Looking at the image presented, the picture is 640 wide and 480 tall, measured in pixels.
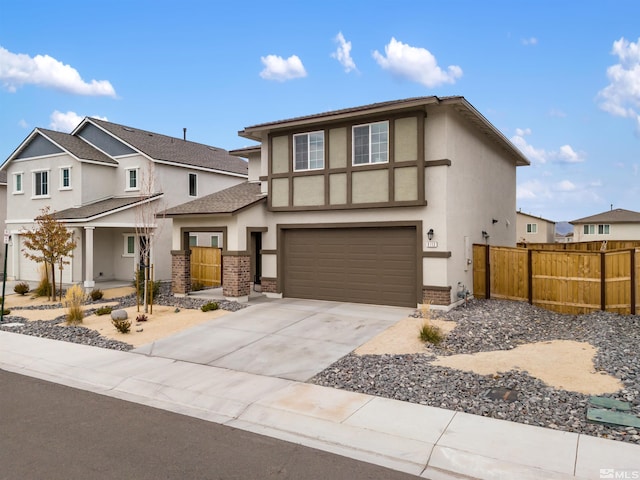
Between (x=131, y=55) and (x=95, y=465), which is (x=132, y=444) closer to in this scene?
(x=95, y=465)

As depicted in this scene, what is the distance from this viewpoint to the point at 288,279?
1622 cm

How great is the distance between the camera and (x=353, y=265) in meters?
15.0

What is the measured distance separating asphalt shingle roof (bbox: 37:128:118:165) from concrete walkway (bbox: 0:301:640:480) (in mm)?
15265

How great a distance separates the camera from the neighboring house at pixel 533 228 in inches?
1916

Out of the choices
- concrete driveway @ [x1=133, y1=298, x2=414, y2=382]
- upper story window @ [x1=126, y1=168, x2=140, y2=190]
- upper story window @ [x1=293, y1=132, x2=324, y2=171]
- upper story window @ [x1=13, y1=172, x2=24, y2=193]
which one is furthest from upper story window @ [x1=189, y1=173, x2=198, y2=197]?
concrete driveway @ [x1=133, y1=298, x2=414, y2=382]

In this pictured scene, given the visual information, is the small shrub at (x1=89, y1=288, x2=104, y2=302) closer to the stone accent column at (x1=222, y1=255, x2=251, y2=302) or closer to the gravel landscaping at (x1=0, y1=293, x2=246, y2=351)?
the gravel landscaping at (x1=0, y1=293, x2=246, y2=351)

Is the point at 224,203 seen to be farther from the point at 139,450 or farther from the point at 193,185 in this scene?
the point at 139,450

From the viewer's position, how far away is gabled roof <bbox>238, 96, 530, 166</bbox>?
13.0 metres

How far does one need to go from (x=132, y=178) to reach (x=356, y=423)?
20868 mm

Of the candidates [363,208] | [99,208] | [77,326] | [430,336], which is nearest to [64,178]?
[99,208]

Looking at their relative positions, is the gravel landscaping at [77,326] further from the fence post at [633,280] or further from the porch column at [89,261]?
the fence post at [633,280]

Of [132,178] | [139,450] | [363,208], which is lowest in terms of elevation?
[139,450]

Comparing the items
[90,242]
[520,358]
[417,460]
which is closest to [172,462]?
[417,460]

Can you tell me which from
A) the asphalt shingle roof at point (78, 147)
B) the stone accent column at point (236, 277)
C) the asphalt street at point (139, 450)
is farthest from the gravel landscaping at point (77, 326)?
the asphalt shingle roof at point (78, 147)
